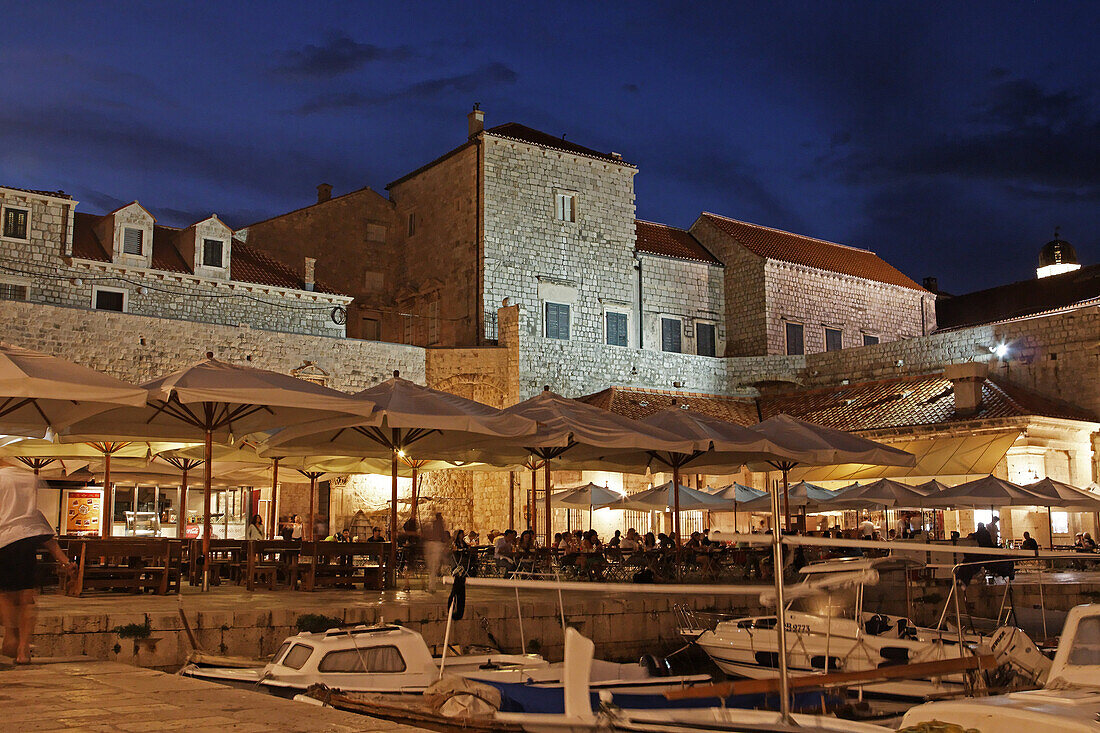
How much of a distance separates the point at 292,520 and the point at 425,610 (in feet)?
58.3

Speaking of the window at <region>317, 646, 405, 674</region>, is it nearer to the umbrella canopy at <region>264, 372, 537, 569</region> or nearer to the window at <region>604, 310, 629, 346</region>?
the umbrella canopy at <region>264, 372, 537, 569</region>

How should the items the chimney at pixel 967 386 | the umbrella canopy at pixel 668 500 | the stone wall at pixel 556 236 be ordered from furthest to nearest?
1. the stone wall at pixel 556 236
2. the chimney at pixel 967 386
3. the umbrella canopy at pixel 668 500

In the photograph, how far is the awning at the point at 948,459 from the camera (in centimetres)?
2445

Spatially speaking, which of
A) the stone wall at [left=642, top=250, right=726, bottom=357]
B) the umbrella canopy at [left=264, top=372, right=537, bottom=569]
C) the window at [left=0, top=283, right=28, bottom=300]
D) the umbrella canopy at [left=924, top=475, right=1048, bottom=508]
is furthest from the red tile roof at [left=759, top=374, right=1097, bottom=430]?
the window at [left=0, top=283, right=28, bottom=300]

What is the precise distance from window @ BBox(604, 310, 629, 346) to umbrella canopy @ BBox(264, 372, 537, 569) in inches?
754

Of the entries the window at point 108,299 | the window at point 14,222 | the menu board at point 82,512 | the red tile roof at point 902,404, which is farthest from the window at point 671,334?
the window at point 14,222

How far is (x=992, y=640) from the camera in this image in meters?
9.53

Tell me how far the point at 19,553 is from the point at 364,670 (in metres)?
2.82

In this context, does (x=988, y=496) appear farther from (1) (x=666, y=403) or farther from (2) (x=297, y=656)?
(2) (x=297, y=656)

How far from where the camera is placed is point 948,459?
82.6ft

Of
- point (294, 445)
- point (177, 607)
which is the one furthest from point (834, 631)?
point (294, 445)

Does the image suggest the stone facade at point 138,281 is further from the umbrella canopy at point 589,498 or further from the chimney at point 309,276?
the umbrella canopy at point 589,498

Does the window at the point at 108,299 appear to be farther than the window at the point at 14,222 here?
Yes

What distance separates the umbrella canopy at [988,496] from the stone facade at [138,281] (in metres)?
17.7
